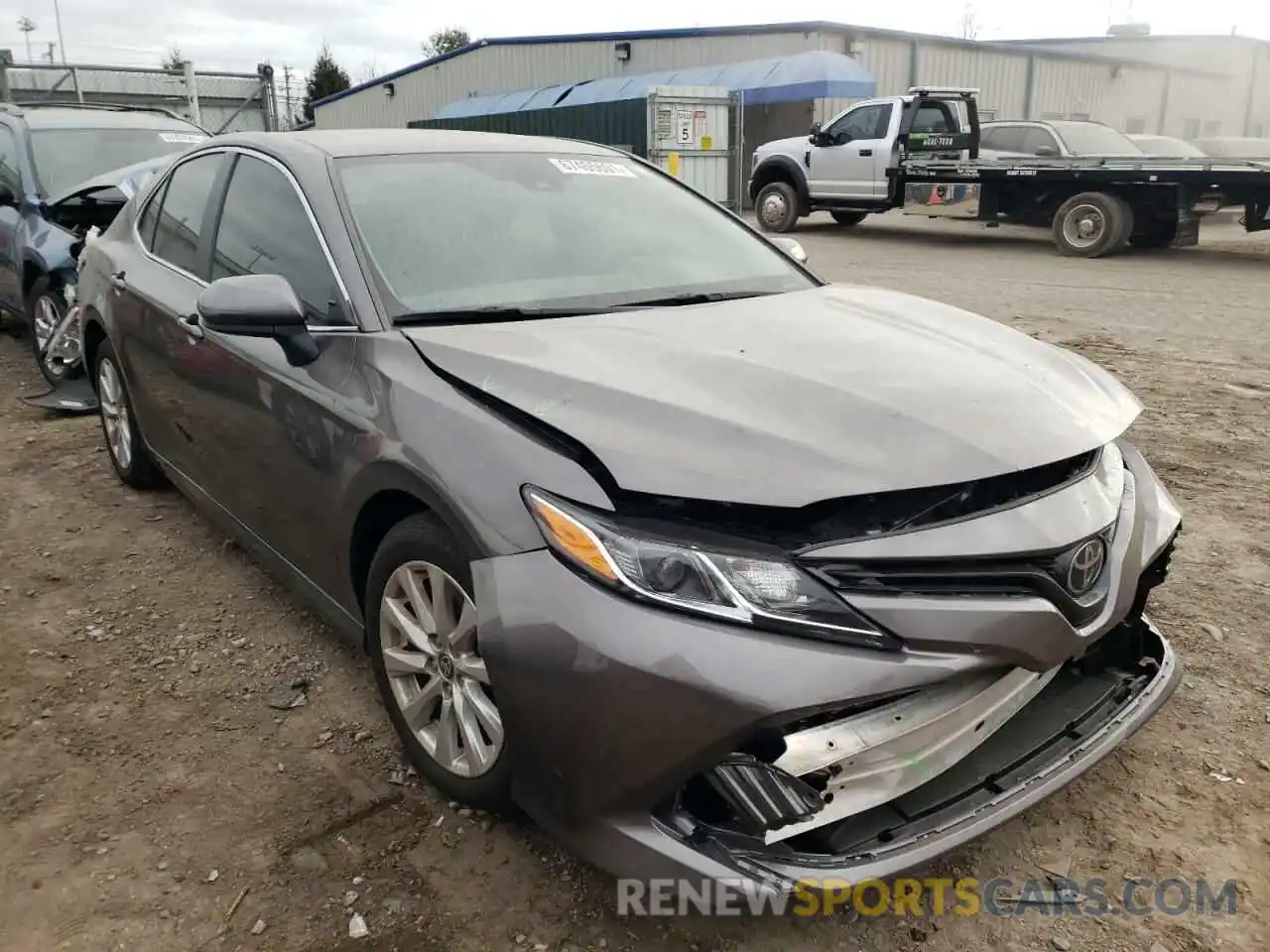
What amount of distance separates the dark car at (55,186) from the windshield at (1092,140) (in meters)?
12.1

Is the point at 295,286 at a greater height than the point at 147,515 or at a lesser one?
greater

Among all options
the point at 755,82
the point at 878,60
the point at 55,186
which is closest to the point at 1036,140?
the point at 755,82

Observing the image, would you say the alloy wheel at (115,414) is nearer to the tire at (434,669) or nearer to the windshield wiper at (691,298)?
the tire at (434,669)

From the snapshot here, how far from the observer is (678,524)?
189 centimetres

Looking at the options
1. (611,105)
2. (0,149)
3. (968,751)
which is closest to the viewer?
(968,751)

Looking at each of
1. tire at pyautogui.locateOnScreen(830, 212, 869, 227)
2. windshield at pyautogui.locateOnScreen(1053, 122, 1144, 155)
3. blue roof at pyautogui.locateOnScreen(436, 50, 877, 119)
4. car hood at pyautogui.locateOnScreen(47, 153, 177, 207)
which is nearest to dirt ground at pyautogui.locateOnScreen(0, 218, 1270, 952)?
car hood at pyautogui.locateOnScreen(47, 153, 177, 207)

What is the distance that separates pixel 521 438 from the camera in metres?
2.05

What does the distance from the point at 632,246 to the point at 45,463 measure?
370cm

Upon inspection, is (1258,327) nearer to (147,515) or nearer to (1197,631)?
(1197,631)

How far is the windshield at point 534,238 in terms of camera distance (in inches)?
108

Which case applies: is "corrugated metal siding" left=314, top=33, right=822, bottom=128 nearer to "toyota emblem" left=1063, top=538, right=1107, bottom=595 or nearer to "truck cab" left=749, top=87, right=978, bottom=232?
"truck cab" left=749, top=87, right=978, bottom=232

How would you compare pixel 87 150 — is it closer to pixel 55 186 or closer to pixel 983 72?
pixel 55 186

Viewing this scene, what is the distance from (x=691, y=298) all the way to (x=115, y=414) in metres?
3.05

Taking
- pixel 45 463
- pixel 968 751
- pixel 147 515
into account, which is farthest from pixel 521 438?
pixel 45 463
